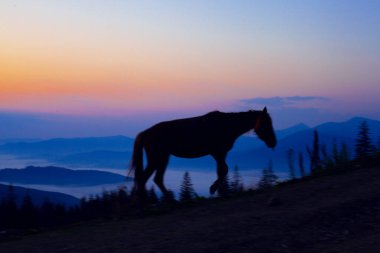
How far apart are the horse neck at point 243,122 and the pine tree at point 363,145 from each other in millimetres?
2691

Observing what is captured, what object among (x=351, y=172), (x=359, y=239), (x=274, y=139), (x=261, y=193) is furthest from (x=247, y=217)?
(x=274, y=139)

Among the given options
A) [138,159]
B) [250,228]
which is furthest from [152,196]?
[250,228]

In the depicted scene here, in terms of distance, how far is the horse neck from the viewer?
40.2 ft

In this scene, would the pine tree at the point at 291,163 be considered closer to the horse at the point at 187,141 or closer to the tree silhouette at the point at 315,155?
the tree silhouette at the point at 315,155

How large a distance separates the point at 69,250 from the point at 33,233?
7.47 feet

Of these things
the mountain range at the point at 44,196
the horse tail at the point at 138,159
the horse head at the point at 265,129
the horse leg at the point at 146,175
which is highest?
the horse head at the point at 265,129

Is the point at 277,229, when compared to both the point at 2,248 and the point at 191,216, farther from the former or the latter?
the point at 2,248

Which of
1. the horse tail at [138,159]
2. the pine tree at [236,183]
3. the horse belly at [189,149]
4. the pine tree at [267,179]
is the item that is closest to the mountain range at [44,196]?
the horse tail at [138,159]

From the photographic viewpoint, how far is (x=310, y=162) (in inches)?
513

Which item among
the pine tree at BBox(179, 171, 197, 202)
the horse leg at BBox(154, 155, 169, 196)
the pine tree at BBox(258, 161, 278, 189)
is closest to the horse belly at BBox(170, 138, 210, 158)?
the horse leg at BBox(154, 155, 169, 196)

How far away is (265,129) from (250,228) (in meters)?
5.79

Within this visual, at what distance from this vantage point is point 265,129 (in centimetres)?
1271

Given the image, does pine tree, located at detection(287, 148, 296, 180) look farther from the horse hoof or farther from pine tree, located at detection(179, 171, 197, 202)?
pine tree, located at detection(179, 171, 197, 202)

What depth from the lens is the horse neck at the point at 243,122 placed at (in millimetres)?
12266
